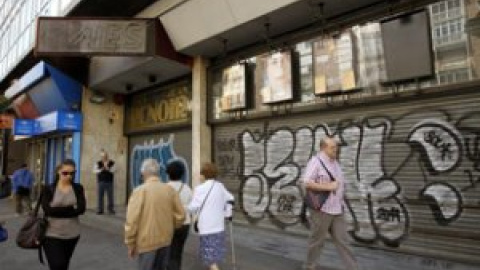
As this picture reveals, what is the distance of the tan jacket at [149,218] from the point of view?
4.36m

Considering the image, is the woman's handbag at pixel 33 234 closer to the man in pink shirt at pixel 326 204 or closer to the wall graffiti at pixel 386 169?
the man in pink shirt at pixel 326 204

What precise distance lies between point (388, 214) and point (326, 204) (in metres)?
2.00

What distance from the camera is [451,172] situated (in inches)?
251

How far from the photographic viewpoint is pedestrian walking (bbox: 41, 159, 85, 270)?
15.6 feet

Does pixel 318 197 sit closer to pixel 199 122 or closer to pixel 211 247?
pixel 211 247

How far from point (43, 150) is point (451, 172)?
1691 cm

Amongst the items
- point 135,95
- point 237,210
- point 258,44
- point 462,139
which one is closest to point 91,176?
point 135,95

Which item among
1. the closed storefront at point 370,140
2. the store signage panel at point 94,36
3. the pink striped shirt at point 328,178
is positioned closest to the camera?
the pink striped shirt at point 328,178

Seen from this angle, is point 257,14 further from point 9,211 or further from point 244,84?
point 9,211

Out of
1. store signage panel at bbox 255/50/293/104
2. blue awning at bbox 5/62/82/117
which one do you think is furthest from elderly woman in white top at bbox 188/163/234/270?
blue awning at bbox 5/62/82/117

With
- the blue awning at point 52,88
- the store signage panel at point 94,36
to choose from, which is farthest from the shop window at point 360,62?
the blue awning at point 52,88

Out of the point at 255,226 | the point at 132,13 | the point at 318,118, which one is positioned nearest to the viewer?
the point at 318,118

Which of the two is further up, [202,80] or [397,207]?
[202,80]

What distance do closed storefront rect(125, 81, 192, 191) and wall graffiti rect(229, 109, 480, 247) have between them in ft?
11.9
